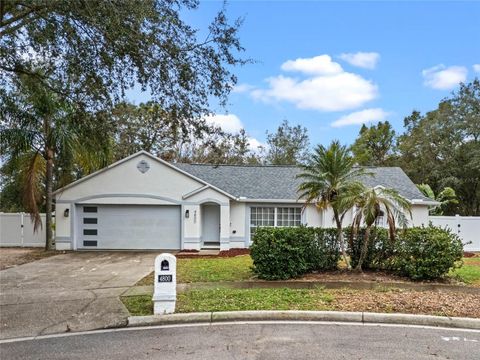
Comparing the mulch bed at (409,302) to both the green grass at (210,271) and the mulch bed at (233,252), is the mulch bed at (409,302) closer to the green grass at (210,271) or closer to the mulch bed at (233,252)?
the green grass at (210,271)

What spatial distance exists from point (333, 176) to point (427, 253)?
2884 millimetres

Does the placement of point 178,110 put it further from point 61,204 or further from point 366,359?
point 61,204

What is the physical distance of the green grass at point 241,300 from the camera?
283 inches

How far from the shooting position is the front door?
1914 centimetres

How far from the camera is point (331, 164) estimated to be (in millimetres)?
10469

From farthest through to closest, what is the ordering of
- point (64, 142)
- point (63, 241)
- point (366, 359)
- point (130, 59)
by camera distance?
point (63, 241) < point (64, 142) < point (130, 59) < point (366, 359)

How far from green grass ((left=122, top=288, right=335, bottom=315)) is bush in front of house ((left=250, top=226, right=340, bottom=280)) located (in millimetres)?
1127

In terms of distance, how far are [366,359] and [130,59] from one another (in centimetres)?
683

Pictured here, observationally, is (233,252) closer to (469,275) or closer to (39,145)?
(469,275)

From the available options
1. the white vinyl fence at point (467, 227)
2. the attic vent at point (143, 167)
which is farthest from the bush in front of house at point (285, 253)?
the white vinyl fence at point (467, 227)

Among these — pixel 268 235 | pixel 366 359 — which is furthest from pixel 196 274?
pixel 366 359

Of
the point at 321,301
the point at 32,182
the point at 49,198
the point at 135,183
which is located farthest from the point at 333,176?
the point at 49,198

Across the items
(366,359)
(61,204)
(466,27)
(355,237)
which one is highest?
(466,27)

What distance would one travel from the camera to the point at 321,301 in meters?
7.64
